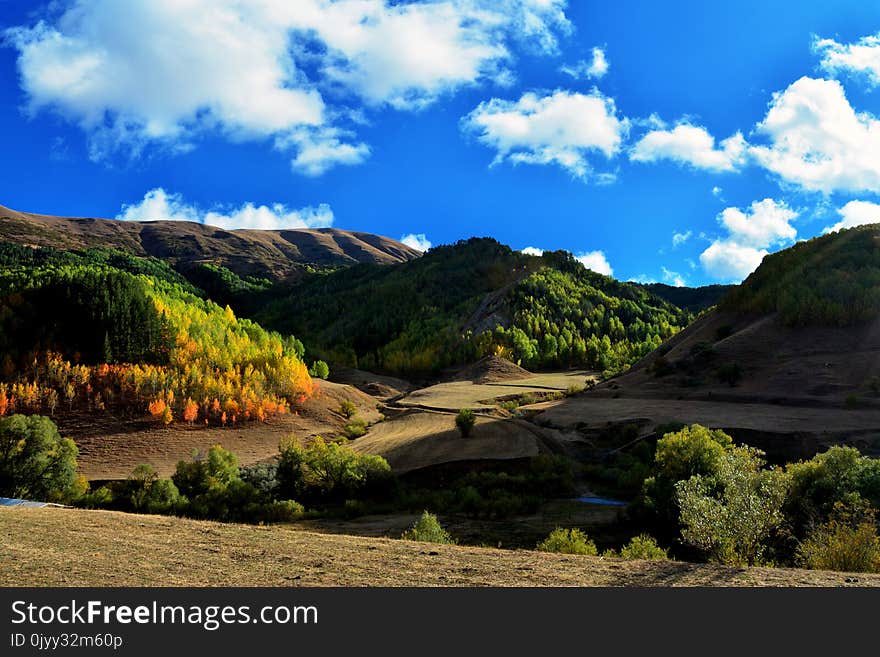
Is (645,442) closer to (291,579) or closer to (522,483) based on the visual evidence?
(522,483)

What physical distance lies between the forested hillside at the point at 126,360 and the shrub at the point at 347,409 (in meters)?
5.45

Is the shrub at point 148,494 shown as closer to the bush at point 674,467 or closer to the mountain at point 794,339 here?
the bush at point 674,467

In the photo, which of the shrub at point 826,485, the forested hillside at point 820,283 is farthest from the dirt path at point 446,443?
the forested hillside at point 820,283

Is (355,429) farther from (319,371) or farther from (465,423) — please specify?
(319,371)

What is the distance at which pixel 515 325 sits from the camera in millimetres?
145125

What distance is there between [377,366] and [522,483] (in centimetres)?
10632

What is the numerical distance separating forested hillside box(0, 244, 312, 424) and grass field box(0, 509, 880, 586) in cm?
5208

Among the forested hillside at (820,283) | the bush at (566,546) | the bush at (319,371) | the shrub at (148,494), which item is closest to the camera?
the bush at (566,546)

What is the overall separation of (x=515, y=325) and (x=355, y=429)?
8273cm

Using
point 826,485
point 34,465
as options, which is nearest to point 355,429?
point 34,465

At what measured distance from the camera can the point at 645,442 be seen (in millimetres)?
52594

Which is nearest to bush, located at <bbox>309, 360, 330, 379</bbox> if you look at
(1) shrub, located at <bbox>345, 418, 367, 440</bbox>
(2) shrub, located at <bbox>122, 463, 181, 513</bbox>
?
(1) shrub, located at <bbox>345, 418, 367, 440</bbox>

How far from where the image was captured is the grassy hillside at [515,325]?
135000mm

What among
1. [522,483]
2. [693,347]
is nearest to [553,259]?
[693,347]
